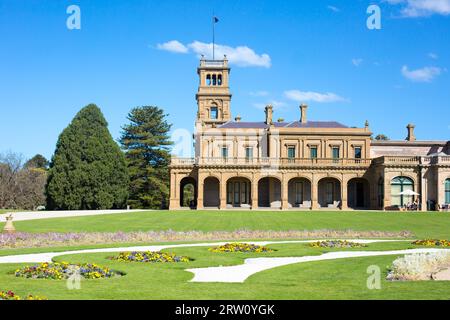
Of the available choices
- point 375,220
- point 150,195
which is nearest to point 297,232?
point 375,220

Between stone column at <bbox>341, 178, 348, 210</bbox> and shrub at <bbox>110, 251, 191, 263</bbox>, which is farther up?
stone column at <bbox>341, 178, 348, 210</bbox>

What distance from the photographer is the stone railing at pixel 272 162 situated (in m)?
60.0

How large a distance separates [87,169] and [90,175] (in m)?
0.87

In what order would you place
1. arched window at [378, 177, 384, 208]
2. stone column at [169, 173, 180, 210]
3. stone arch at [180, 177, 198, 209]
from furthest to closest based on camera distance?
stone arch at [180, 177, 198, 209] < stone column at [169, 173, 180, 210] < arched window at [378, 177, 384, 208]

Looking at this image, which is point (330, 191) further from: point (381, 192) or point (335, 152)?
point (381, 192)

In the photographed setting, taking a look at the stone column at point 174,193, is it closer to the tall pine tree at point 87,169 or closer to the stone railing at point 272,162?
the stone railing at point 272,162

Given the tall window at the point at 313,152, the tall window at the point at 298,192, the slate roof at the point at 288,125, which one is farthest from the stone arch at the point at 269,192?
the slate roof at the point at 288,125

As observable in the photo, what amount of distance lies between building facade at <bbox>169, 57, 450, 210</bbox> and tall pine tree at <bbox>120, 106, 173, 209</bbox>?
1277cm

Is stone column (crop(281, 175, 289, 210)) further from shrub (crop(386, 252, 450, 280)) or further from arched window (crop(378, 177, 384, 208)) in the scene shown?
shrub (crop(386, 252, 450, 280))

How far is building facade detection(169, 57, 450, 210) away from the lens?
57.2 m

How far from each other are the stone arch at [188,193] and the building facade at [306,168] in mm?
260

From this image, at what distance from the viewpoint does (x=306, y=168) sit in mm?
60344

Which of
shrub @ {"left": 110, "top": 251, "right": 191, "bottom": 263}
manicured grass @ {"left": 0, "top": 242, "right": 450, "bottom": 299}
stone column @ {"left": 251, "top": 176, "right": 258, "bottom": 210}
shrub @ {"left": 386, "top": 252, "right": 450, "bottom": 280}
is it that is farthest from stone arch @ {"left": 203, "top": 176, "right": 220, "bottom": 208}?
shrub @ {"left": 386, "top": 252, "right": 450, "bottom": 280}
